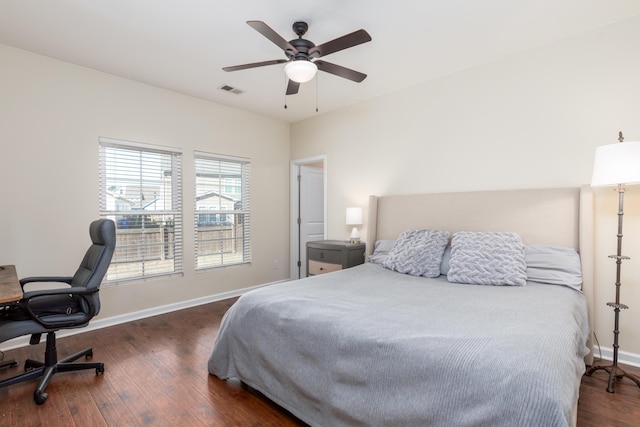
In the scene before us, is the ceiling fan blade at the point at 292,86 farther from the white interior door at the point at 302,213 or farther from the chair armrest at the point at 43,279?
the chair armrest at the point at 43,279

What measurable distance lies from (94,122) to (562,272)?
450cm

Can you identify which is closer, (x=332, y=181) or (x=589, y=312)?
(x=589, y=312)

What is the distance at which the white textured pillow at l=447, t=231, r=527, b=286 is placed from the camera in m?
2.40

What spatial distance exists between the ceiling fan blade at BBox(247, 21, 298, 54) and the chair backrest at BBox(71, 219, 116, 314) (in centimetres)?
176

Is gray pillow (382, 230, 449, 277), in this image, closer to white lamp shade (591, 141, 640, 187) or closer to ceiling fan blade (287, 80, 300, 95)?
white lamp shade (591, 141, 640, 187)

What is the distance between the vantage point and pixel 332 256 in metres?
3.85

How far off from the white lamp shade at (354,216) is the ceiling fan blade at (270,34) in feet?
7.26

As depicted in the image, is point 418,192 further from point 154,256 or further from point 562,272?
point 154,256

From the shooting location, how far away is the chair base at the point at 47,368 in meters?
2.00

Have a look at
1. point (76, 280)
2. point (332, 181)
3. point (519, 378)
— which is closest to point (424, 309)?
point (519, 378)

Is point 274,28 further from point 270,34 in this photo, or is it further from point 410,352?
point 410,352

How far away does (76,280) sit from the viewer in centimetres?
250

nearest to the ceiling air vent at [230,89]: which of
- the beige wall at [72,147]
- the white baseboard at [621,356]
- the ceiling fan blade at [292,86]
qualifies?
the beige wall at [72,147]

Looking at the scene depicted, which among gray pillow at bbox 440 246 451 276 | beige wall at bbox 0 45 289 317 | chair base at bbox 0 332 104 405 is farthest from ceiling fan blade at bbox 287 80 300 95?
chair base at bbox 0 332 104 405
